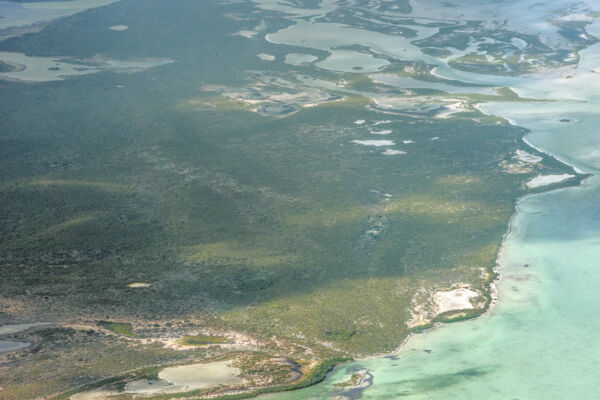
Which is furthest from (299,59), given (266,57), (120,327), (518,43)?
(120,327)

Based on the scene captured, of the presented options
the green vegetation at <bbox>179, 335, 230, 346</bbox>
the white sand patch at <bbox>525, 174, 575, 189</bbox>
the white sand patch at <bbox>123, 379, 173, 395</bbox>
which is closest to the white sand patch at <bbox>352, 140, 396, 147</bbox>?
the white sand patch at <bbox>525, 174, 575, 189</bbox>

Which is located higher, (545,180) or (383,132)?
(383,132)

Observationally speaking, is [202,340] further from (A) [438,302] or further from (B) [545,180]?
(B) [545,180]

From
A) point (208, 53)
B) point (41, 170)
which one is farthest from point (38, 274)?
point (208, 53)

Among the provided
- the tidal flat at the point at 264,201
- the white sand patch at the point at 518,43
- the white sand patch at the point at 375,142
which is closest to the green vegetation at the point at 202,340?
the tidal flat at the point at 264,201

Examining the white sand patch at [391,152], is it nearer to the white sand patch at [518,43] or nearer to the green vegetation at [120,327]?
the green vegetation at [120,327]

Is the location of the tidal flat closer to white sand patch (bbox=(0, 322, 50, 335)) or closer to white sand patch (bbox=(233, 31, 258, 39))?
white sand patch (bbox=(0, 322, 50, 335))
